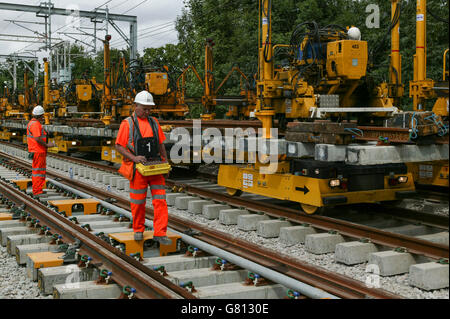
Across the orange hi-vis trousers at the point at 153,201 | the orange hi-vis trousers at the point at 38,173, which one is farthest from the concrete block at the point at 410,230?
the orange hi-vis trousers at the point at 38,173

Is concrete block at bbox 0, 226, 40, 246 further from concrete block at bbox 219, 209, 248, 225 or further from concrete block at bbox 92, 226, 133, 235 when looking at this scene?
concrete block at bbox 219, 209, 248, 225

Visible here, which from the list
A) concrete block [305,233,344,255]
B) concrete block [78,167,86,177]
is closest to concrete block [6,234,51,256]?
concrete block [305,233,344,255]

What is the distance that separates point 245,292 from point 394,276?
6.10 feet

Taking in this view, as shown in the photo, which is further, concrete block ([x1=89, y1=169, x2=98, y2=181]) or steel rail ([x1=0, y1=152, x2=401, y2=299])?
concrete block ([x1=89, y1=169, x2=98, y2=181])

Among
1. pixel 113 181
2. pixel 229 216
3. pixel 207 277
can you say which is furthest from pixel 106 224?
pixel 113 181

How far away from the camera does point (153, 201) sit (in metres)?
6.10

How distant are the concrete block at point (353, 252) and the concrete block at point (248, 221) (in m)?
1.92

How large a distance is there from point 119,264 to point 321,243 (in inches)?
105

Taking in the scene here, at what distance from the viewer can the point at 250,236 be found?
7469 millimetres

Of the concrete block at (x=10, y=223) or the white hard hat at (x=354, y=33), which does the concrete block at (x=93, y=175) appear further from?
the white hard hat at (x=354, y=33)

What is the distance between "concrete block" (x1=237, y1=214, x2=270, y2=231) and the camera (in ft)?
25.5

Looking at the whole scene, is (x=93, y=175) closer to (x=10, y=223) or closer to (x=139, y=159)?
(x=10, y=223)

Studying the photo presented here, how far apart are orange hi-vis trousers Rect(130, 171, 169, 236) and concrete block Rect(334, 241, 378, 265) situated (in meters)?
2.04
